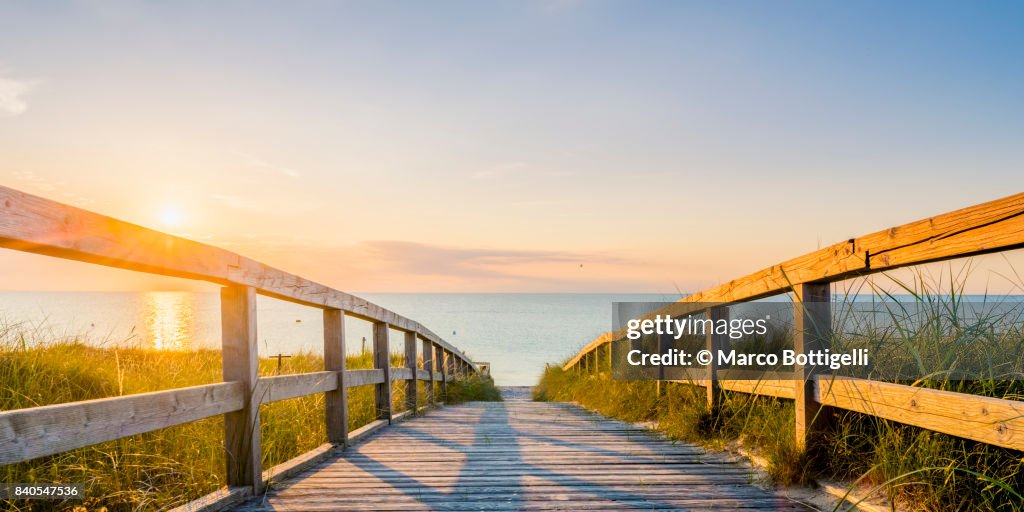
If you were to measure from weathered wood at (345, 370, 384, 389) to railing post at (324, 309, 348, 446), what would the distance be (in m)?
0.14

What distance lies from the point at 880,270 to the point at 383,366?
4.57 m

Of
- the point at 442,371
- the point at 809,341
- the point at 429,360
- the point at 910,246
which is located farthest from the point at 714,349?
the point at 442,371

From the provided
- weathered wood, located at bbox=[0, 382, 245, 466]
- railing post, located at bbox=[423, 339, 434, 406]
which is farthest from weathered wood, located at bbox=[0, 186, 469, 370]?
railing post, located at bbox=[423, 339, 434, 406]

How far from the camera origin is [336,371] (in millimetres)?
4566

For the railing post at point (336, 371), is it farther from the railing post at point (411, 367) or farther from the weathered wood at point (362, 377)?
the railing post at point (411, 367)

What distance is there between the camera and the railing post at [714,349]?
477 cm

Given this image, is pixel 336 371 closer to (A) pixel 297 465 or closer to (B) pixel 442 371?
(A) pixel 297 465

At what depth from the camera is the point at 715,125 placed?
42.0ft

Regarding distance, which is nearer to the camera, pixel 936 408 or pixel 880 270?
pixel 936 408

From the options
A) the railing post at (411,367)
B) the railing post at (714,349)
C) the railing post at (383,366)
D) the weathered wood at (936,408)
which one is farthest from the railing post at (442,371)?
the weathered wood at (936,408)

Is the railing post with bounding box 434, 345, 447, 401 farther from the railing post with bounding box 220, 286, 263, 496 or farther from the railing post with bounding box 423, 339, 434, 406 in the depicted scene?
the railing post with bounding box 220, 286, 263, 496

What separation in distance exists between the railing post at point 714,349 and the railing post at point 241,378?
319 centimetres

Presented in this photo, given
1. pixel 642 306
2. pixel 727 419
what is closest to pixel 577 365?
pixel 642 306

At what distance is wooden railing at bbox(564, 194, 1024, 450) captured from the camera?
2.02 metres
